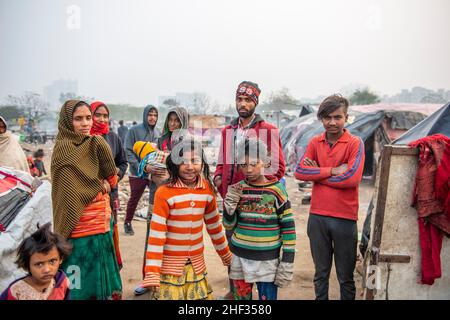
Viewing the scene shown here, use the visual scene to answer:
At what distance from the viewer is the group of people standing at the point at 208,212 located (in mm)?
2164

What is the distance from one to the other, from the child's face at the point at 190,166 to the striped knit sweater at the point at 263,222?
0.36 metres

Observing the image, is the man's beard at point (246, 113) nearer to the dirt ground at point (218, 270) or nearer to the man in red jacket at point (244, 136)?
the man in red jacket at point (244, 136)

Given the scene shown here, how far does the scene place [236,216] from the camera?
238 centimetres

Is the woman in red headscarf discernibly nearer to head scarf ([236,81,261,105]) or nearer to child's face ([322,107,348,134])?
head scarf ([236,81,261,105])

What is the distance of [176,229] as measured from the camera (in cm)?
218

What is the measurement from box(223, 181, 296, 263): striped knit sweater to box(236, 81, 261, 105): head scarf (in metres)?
0.86

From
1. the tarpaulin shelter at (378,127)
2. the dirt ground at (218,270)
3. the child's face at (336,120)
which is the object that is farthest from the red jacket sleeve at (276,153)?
the tarpaulin shelter at (378,127)

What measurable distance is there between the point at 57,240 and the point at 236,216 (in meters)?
1.14

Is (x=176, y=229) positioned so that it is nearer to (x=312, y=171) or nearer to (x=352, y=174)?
(x=312, y=171)

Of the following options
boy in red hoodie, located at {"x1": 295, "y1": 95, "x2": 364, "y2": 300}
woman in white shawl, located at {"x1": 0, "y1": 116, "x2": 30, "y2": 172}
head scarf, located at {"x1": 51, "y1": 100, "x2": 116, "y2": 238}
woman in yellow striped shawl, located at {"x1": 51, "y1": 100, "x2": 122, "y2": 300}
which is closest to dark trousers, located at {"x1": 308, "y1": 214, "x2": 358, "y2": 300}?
boy in red hoodie, located at {"x1": 295, "y1": 95, "x2": 364, "y2": 300}

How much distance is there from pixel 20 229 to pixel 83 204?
76 cm

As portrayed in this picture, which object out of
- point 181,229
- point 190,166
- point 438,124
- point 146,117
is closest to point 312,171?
point 190,166
